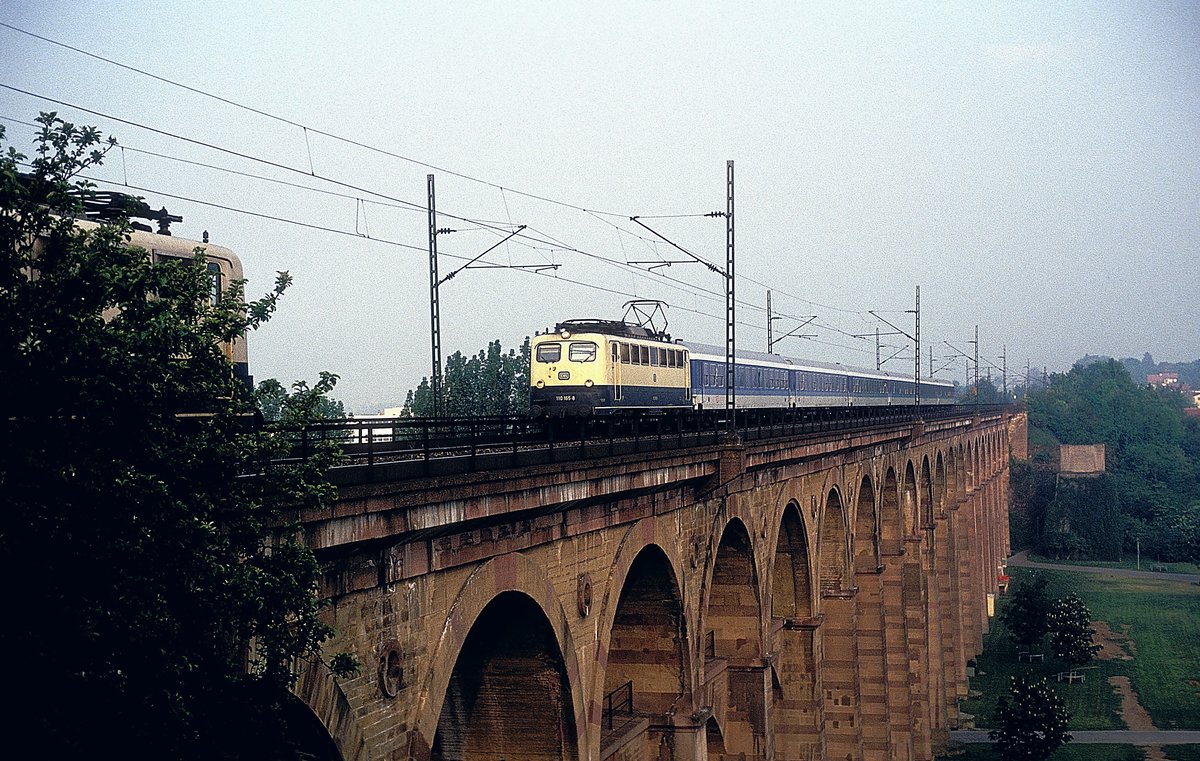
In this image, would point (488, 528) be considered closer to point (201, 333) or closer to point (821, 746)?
point (201, 333)

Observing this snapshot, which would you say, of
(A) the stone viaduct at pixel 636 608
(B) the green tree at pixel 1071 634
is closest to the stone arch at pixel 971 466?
(B) the green tree at pixel 1071 634

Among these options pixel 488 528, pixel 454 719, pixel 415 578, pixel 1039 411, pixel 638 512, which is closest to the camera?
pixel 415 578

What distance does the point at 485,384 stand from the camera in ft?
284

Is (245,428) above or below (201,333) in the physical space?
below

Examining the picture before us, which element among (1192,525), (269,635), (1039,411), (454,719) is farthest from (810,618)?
(1039,411)

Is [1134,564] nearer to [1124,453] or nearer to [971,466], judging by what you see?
[971,466]

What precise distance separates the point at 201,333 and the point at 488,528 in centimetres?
594

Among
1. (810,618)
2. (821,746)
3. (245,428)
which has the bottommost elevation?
(821,746)

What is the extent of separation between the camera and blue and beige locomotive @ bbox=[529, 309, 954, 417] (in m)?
31.5

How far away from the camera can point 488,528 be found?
1486 centimetres

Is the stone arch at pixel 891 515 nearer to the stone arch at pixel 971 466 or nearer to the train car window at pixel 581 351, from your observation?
the train car window at pixel 581 351

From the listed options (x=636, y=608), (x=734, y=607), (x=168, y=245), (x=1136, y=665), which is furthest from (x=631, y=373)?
(x=1136, y=665)

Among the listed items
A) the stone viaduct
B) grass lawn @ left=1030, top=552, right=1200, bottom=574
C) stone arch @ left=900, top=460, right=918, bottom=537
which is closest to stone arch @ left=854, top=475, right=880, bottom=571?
the stone viaduct

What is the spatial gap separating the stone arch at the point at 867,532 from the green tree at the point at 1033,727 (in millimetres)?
10647
